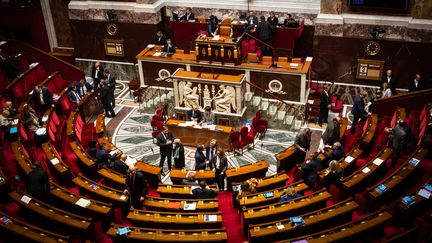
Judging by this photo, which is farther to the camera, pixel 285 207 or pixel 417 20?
pixel 417 20

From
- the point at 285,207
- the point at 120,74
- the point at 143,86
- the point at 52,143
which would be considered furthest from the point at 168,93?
the point at 285,207

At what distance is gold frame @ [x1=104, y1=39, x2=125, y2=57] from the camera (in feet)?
61.3

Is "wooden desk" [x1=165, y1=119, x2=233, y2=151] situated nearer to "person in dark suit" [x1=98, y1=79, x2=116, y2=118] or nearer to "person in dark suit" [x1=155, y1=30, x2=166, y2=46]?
"person in dark suit" [x1=98, y1=79, x2=116, y2=118]

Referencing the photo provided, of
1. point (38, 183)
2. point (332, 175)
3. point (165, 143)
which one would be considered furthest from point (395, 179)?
point (38, 183)

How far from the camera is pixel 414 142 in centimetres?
1129

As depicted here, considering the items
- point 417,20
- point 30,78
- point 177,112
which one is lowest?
point 177,112

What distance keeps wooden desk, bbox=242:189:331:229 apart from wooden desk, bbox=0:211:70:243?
3.44 meters

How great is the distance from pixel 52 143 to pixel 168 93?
5089 mm

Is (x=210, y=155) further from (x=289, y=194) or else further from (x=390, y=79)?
(x=390, y=79)

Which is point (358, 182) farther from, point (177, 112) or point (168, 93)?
point (168, 93)

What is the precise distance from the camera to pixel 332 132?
12477 mm

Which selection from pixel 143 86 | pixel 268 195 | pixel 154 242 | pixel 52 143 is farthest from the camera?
pixel 143 86

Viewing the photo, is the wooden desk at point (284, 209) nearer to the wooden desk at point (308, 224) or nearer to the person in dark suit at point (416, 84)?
the wooden desk at point (308, 224)

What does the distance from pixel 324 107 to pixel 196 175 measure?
5.45 meters
